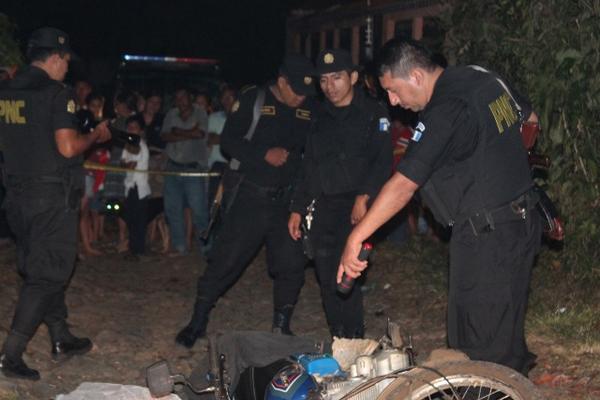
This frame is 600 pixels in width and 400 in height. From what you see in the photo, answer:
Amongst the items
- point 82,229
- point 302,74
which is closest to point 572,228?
point 302,74

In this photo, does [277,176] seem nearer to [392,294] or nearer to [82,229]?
[392,294]

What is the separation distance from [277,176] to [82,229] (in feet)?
14.1

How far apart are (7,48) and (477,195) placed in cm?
719

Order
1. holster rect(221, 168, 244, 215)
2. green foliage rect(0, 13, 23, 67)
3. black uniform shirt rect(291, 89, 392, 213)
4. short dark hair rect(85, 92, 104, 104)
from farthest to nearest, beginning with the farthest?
1. short dark hair rect(85, 92, 104, 104)
2. green foliage rect(0, 13, 23, 67)
3. holster rect(221, 168, 244, 215)
4. black uniform shirt rect(291, 89, 392, 213)

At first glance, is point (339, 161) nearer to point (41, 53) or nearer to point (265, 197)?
point (265, 197)

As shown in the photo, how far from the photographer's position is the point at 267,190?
6820mm

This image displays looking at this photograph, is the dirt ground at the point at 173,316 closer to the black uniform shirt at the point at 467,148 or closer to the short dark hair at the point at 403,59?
the black uniform shirt at the point at 467,148

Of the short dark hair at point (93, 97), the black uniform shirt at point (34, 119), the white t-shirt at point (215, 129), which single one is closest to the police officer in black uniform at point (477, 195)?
the black uniform shirt at point (34, 119)

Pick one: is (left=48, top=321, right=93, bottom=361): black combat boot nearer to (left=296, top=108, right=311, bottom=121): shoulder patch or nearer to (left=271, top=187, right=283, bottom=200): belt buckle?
(left=271, top=187, right=283, bottom=200): belt buckle

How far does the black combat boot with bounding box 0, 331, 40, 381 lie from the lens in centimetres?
603

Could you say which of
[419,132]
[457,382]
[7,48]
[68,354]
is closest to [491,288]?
[457,382]

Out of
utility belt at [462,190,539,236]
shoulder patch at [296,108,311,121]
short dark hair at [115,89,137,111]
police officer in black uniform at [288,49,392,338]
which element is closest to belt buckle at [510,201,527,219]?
utility belt at [462,190,539,236]

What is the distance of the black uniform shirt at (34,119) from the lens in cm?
596

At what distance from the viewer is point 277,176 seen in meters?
6.82
